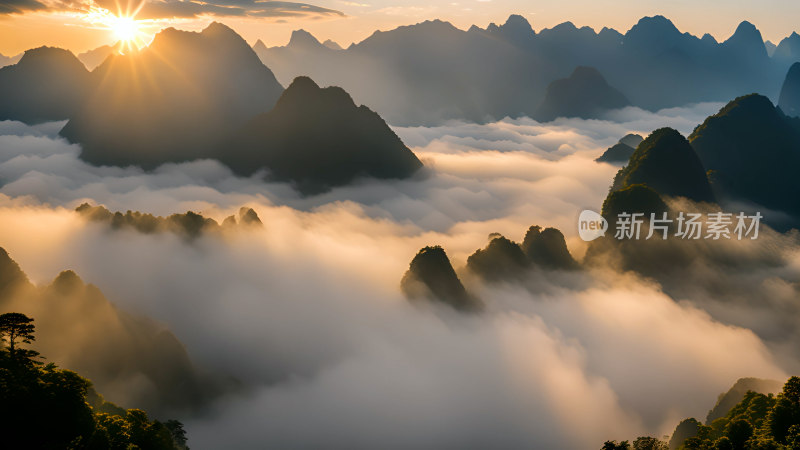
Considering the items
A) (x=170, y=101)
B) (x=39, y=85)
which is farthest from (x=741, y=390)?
(x=39, y=85)

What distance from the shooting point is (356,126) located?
13750 cm

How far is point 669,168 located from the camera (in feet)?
280

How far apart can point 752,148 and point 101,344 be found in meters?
131

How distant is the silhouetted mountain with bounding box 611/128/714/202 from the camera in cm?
8519

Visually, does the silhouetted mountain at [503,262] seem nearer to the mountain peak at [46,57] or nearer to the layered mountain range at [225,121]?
the layered mountain range at [225,121]

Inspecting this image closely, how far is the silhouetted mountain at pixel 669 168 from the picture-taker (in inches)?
3354

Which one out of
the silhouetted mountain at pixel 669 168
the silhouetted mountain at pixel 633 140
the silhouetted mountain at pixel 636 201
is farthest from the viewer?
the silhouetted mountain at pixel 633 140

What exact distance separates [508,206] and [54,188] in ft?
413

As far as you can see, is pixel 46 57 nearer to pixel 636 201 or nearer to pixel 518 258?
pixel 518 258

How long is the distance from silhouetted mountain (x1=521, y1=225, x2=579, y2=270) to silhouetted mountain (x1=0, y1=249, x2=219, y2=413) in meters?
49.7

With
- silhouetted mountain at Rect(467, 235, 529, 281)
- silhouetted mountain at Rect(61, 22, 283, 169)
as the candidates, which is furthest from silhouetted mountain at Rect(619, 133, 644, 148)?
silhouetted mountain at Rect(467, 235, 529, 281)

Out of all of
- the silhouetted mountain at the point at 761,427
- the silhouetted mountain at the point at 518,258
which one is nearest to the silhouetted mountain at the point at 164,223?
the silhouetted mountain at the point at 518,258

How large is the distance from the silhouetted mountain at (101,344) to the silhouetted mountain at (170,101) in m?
102

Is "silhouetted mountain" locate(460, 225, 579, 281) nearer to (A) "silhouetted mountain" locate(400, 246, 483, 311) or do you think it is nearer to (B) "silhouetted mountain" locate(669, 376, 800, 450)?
(A) "silhouetted mountain" locate(400, 246, 483, 311)
